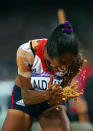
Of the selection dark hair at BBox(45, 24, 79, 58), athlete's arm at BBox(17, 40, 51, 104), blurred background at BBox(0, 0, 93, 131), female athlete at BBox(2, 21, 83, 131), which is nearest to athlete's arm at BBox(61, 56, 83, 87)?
female athlete at BBox(2, 21, 83, 131)

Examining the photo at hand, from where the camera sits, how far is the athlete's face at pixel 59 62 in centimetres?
246

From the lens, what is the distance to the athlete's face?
8.09 feet

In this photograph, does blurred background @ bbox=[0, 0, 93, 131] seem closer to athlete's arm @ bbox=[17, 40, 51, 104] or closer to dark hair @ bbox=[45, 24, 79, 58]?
athlete's arm @ bbox=[17, 40, 51, 104]

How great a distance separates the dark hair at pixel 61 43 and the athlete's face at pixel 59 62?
3 centimetres

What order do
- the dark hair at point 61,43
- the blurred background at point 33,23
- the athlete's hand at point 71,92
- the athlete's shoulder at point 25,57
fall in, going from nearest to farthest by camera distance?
1. the dark hair at point 61,43
2. the athlete's hand at point 71,92
3. the athlete's shoulder at point 25,57
4. the blurred background at point 33,23

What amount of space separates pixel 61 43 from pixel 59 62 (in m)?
0.14

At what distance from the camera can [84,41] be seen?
297 inches

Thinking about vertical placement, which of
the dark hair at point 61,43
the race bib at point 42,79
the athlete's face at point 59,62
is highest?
the dark hair at point 61,43

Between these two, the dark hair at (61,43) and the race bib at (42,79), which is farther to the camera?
the race bib at (42,79)

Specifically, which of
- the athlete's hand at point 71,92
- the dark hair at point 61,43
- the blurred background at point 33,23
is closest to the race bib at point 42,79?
the athlete's hand at point 71,92

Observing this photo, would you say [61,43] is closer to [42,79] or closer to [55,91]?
[55,91]

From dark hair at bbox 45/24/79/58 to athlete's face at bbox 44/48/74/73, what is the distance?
0.10ft

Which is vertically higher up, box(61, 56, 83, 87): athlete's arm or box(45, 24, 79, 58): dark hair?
box(45, 24, 79, 58): dark hair

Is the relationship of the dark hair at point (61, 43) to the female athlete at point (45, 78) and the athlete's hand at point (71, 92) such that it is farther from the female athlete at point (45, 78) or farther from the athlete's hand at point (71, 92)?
the athlete's hand at point (71, 92)
